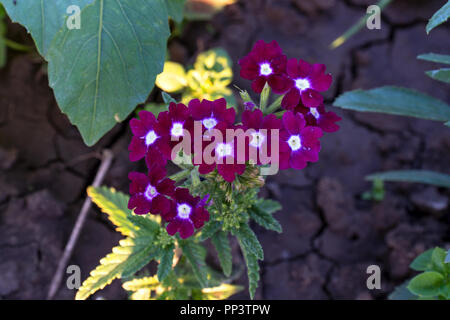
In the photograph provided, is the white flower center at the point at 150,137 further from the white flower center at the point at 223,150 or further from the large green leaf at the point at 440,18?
the large green leaf at the point at 440,18

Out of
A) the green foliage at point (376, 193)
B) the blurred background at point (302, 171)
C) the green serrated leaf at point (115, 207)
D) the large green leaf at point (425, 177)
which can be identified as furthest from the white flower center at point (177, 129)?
the green foliage at point (376, 193)

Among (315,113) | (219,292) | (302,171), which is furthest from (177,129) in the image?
(302,171)

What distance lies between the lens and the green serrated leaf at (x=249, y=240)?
5.71 feet

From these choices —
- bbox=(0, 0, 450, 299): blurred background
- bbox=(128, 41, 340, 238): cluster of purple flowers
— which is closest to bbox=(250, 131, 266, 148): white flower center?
bbox=(128, 41, 340, 238): cluster of purple flowers

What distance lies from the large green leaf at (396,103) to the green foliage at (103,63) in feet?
3.13

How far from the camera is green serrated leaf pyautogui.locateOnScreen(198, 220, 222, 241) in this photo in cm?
186

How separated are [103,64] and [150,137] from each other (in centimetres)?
55

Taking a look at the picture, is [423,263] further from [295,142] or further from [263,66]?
[263,66]

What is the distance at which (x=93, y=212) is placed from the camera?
8.98 ft

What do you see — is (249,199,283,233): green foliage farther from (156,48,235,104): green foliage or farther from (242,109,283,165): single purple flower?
(156,48,235,104): green foliage

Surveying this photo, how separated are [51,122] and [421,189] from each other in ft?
7.52

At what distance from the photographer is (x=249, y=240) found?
1.79 metres
